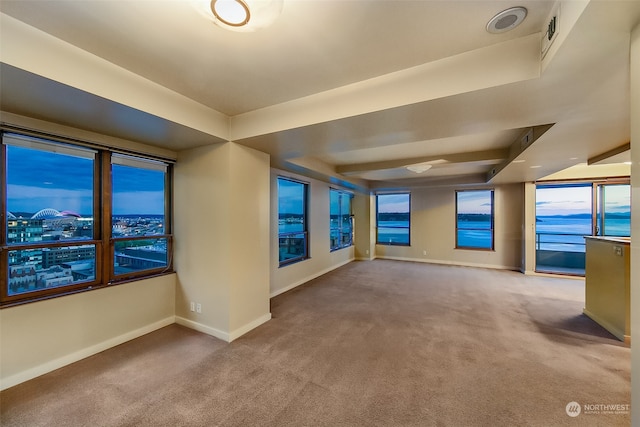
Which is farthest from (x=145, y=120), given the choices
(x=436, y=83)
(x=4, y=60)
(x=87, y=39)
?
(x=436, y=83)

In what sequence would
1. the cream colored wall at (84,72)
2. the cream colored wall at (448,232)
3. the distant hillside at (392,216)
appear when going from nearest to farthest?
the cream colored wall at (84,72), the cream colored wall at (448,232), the distant hillside at (392,216)

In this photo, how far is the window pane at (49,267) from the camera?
87.7 inches

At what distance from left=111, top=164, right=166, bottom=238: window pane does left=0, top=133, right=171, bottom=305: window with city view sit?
1 centimetres

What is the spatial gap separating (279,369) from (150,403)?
101 centimetres

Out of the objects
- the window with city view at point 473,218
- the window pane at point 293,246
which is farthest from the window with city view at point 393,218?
the window pane at point 293,246

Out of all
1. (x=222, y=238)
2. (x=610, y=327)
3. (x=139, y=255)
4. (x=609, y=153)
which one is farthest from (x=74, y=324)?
(x=609, y=153)

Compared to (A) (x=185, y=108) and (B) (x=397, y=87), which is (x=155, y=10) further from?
(B) (x=397, y=87)

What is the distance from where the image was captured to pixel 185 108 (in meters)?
2.37

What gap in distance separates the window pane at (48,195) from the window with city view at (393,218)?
733 centimetres

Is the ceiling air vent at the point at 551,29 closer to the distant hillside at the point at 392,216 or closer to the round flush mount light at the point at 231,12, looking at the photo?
the round flush mount light at the point at 231,12

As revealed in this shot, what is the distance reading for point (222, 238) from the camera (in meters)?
2.92

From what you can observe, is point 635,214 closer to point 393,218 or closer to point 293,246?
point 293,246

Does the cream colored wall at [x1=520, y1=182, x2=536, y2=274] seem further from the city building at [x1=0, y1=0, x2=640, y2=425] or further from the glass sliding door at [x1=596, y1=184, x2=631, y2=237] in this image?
the city building at [x1=0, y1=0, x2=640, y2=425]

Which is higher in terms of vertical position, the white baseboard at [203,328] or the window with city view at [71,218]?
the window with city view at [71,218]
